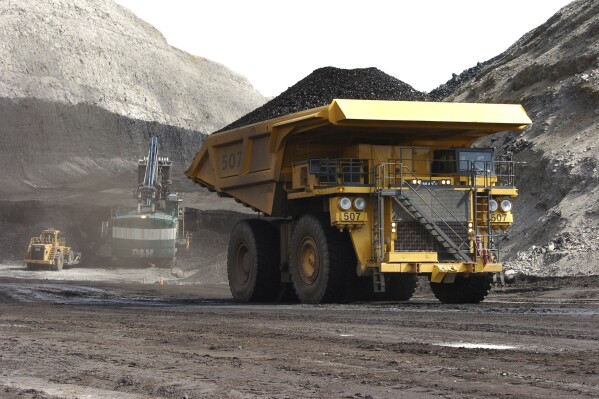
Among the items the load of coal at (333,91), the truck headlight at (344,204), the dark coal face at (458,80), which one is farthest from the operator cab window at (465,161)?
the dark coal face at (458,80)

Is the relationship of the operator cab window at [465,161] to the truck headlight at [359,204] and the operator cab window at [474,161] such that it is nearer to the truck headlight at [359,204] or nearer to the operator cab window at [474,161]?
the operator cab window at [474,161]

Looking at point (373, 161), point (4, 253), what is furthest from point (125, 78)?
point (373, 161)

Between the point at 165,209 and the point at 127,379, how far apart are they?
40.2 meters

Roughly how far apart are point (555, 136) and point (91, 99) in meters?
64.9

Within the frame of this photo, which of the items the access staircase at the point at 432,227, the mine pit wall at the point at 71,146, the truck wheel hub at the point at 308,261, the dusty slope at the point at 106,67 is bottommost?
the truck wheel hub at the point at 308,261

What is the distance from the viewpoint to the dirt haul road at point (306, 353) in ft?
24.9

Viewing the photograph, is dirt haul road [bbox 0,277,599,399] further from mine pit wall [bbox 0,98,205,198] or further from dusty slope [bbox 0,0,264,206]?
mine pit wall [bbox 0,98,205,198]

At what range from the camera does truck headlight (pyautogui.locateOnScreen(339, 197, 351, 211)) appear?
17688 mm

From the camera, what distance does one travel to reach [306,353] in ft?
32.5

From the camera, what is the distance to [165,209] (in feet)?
157

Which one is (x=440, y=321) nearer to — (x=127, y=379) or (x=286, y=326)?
(x=286, y=326)

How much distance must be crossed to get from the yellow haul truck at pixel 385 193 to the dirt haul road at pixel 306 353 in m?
1.54

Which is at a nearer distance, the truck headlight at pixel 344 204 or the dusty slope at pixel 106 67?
the truck headlight at pixel 344 204

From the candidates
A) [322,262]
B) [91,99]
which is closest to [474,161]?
[322,262]
